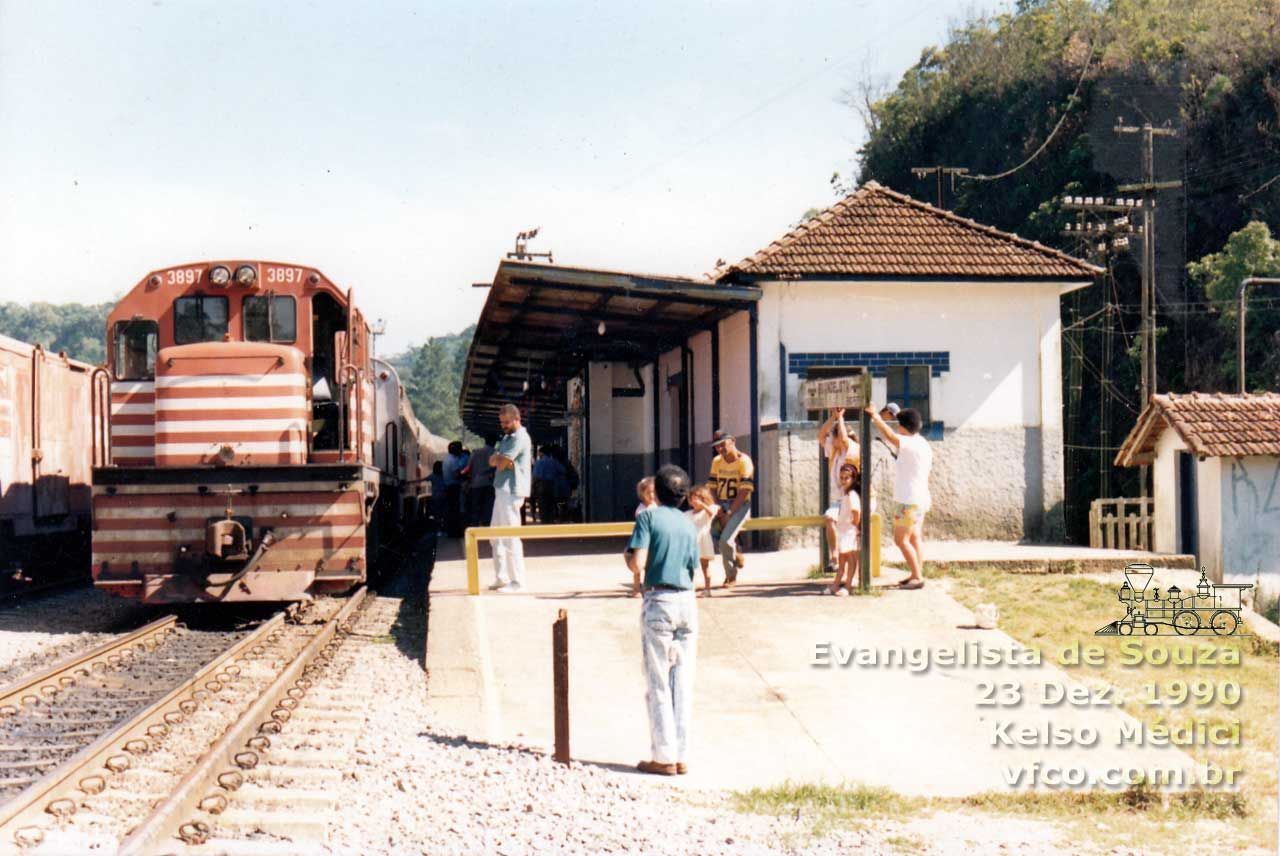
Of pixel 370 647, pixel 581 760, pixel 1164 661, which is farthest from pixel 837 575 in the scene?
pixel 581 760

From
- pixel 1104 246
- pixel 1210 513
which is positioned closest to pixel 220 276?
pixel 1210 513

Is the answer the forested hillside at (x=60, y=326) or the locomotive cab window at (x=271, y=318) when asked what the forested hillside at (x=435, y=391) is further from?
the locomotive cab window at (x=271, y=318)

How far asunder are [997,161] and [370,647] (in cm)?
3966

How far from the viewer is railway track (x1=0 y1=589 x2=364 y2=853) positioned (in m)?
5.55

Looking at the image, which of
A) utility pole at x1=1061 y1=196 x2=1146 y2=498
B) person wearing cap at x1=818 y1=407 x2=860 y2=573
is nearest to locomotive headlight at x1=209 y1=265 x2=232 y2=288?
person wearing cap at x1=818 y1=407 x2=860 y2=573

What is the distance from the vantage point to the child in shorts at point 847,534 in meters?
11.6

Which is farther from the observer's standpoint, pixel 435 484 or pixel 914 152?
pixel 914 152

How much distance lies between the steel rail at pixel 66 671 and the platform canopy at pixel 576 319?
603cm

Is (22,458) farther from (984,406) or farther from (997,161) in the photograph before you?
(997,161)

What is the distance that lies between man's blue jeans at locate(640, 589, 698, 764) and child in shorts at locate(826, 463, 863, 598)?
4984 millimetres

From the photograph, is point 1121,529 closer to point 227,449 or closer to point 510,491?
point 510,491

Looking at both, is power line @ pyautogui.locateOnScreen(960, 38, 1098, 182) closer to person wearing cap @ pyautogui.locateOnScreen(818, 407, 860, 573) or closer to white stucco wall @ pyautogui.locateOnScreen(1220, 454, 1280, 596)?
white stucco wall @ pyautogui.locateOnScreen(1220, 454, 1280, 596)

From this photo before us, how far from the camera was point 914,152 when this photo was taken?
166 ft

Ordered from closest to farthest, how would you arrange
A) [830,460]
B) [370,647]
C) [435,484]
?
[370,647] < [830,460] < [435,484]
